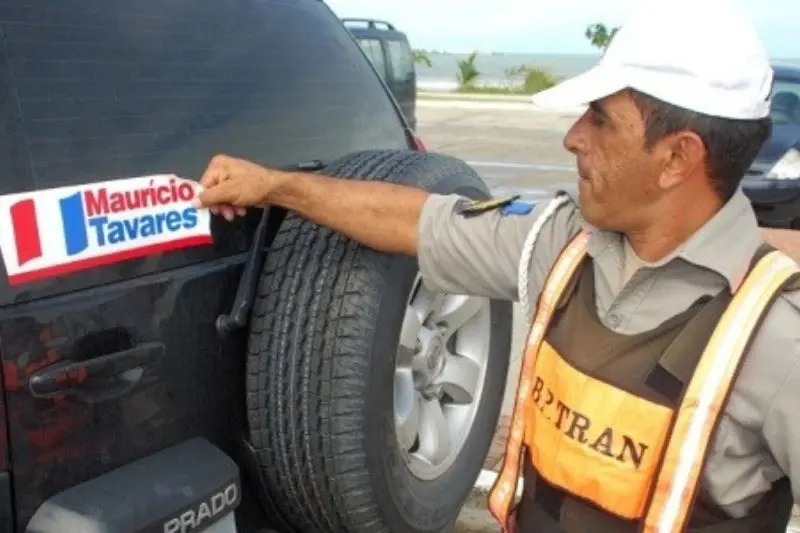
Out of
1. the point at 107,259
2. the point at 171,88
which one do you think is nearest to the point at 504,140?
the point at 171,88

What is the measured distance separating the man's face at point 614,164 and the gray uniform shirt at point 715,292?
0.30 ft

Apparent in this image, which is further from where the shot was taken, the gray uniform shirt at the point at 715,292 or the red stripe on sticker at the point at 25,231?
the red stripe on sticker at the point at 25,231

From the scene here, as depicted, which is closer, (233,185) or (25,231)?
(25,231)

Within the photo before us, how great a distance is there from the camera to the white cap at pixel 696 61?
1674 millimetres

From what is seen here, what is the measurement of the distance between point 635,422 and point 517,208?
2.28ft

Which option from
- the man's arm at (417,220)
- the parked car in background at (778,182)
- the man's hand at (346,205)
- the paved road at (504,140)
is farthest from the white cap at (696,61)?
the paved road at (504,140)

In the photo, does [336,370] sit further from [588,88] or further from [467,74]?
[467,74]

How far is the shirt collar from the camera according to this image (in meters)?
1.75

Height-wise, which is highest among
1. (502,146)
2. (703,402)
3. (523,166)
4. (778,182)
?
(703,402)

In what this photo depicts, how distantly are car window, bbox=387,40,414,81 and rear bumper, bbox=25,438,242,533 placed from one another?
13369mm

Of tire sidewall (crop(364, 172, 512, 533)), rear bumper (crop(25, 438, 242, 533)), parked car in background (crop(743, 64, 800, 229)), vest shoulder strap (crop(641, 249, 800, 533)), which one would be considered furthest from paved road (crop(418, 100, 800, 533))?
parked car in background (crop(743, 64, 800, 229))

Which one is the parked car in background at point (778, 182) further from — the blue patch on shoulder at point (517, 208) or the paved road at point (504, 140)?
the blue patch on shoulder at point (517, 208)

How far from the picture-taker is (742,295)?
170 cm

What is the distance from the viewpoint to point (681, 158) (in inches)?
69.0
